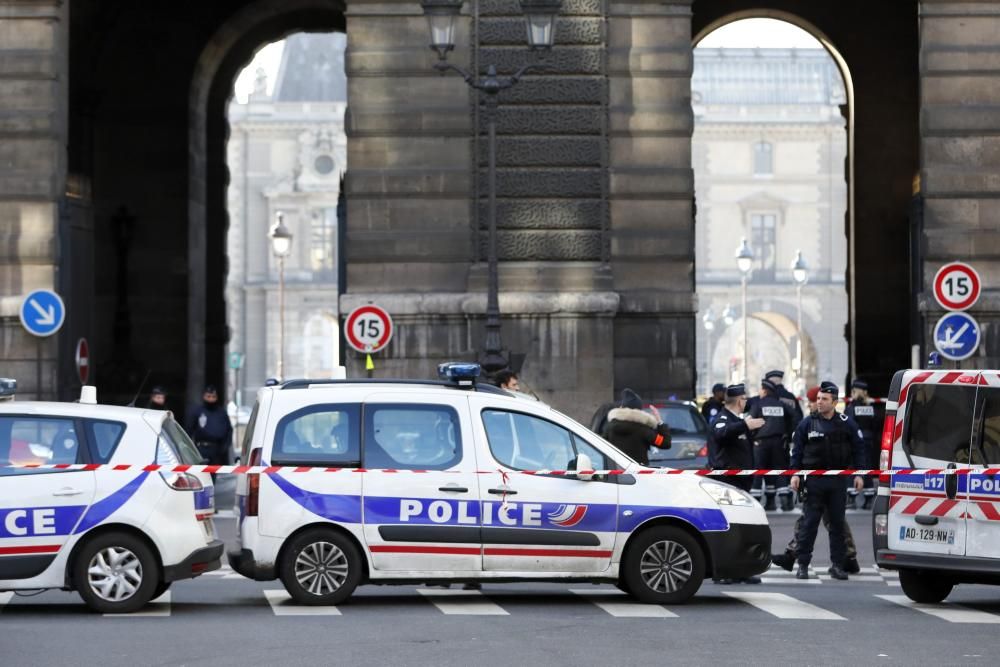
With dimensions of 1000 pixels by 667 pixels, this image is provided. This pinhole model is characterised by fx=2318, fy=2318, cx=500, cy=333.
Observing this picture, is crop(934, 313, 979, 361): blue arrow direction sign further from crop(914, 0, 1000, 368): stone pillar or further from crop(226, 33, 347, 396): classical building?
crop(226, 33, 347, 396): classical building

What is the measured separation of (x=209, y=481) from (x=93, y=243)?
74.1ft

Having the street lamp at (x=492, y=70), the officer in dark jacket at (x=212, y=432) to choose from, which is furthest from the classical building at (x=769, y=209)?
the street lamp at (x=492, y=70)

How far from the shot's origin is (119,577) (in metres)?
16.8

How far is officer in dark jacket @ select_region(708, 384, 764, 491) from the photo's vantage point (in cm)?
2139

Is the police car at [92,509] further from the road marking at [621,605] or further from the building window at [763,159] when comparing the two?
the building window at [763,159]

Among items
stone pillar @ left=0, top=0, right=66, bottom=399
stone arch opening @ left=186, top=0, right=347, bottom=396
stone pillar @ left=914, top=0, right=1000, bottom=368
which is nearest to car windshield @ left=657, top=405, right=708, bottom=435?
stone pillar @ left=914, top=0, right=1000, bottom=368

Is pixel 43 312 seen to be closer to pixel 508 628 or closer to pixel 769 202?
pixel 508 628

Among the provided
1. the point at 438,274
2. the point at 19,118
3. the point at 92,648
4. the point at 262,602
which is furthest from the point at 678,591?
the point at 19,118

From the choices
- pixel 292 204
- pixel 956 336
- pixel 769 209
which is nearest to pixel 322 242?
pixel 292 204

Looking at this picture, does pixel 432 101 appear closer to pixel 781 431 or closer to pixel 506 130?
pixel 506 130

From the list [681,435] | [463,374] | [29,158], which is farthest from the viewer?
[29,158]

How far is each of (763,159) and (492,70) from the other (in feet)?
317

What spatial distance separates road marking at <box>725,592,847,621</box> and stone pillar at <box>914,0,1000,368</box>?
12.4m

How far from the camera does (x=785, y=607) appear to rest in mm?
17547
